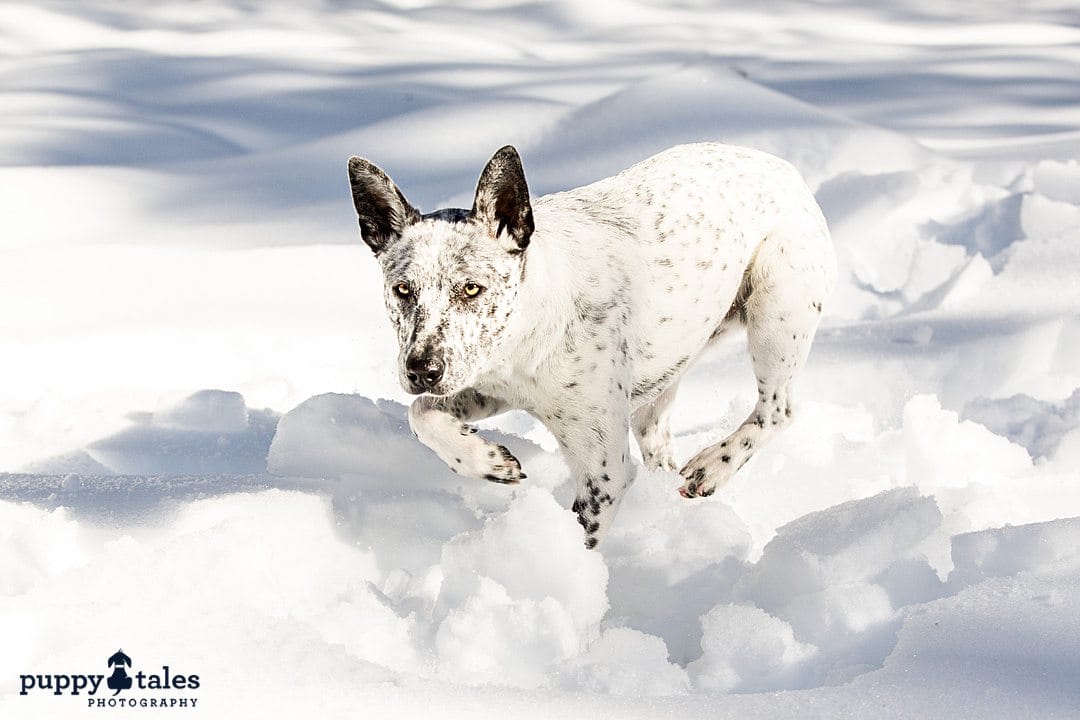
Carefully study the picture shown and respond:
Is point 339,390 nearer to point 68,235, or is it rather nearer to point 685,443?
point 685,443

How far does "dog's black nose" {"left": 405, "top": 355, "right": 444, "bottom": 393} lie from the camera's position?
9.39 feet

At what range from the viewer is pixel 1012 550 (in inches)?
119

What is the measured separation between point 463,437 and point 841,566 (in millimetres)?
993

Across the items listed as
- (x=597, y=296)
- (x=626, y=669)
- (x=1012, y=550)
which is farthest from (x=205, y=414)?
(x=1012, y=550)

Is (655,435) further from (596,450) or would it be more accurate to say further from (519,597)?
(519,597)

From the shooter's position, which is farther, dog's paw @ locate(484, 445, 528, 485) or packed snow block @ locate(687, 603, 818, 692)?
dog's paw @ locate(484, 445, 528, 485)

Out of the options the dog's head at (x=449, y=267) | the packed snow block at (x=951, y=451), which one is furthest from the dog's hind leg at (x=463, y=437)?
the packed snow block at (x=951, y=451)

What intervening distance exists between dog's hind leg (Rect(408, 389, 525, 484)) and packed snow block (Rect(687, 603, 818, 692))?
693 millimetres

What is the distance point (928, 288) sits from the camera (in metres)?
6.38

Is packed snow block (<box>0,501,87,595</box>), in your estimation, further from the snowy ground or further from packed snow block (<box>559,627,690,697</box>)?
packed snow block (<box>559,627,690,697</box>)

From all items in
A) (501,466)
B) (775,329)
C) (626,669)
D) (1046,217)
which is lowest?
(626,669)

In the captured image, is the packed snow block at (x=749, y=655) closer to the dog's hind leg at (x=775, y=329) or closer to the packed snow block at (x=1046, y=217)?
the dog's hind leg at (x=775, y=329)

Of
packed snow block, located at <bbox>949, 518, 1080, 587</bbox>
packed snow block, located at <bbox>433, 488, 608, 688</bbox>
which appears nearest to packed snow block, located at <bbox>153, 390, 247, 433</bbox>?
packed snow block, located at <bbox>433, 488, 608, 688</bbox>

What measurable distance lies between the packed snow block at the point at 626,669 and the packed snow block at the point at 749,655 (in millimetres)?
76
